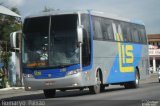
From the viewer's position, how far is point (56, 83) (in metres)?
24.2

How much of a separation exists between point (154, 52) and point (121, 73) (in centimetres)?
7501

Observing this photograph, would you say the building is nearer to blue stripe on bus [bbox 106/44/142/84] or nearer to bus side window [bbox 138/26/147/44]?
bus side window [bbox 138/26/147/44]

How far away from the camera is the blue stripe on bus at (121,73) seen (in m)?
28.7

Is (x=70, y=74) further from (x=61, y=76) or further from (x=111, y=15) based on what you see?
(x=111, y=15)

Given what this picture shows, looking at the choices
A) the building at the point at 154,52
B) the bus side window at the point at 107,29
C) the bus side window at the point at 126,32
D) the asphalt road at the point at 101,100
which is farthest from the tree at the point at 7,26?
the building at the point at 154,52

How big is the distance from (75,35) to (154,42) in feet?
337

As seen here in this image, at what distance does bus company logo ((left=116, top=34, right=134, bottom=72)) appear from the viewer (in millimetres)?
30172

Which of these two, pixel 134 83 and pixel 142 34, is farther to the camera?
pixel 142 34

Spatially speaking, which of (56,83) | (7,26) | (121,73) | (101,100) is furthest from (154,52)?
(101,100)

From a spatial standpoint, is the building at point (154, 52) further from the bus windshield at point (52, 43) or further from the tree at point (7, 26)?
the bus windshield at point (52, 43)

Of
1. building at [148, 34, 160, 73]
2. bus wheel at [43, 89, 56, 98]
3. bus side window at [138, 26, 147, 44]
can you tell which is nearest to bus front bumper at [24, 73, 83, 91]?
bus wheel at [43, 89, 56, 98]

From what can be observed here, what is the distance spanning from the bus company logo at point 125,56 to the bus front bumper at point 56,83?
6281 millimetres

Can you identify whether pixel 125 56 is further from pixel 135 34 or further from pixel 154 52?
pixel 154 52

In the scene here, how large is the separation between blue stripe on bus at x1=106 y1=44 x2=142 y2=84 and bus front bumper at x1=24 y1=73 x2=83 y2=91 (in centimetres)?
403
